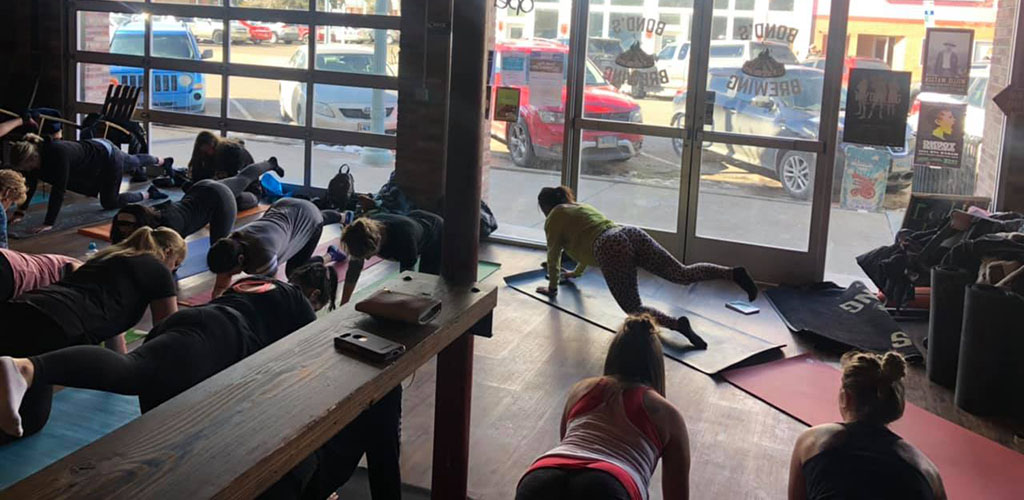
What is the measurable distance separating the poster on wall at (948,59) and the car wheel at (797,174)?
98cm

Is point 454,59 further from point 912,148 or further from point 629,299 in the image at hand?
point 912,148

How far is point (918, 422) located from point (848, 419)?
6.80 feet

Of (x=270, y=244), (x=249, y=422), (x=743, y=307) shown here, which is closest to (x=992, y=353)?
(x=743, y=307)

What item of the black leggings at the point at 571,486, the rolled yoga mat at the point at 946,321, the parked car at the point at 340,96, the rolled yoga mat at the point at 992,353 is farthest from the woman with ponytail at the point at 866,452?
the parked car at the point at 340,96

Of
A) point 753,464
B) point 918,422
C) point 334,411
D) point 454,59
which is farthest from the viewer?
point 918,422

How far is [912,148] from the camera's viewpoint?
6863 mm

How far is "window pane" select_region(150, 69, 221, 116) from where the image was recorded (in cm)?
966

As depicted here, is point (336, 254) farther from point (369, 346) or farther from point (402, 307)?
point (369, 346)

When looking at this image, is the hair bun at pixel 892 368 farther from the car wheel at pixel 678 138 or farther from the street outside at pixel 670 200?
the car wheel at pixel 678 138

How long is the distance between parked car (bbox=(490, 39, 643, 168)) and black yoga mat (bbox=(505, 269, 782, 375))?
1033mm

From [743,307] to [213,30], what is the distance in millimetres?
Answer: 5921

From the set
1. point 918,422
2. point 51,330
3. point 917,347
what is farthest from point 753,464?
point 51,330

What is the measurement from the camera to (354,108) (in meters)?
8.98

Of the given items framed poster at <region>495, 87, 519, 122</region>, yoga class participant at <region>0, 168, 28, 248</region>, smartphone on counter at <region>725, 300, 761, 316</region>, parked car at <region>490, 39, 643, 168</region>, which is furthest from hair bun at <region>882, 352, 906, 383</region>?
framed poster at <region>495, 87, 519, 122</region>
